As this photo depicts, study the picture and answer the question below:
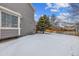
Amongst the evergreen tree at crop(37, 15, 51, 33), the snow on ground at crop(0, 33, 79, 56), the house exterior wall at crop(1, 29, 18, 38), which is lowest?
the snow on ground at crop(0, 33, 79, 56)

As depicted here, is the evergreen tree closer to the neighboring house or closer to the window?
the neighboring house

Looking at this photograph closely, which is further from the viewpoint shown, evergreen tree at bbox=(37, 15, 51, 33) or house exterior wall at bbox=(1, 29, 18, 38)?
evergreen tree at bbox=(37, 15, 51, 33)

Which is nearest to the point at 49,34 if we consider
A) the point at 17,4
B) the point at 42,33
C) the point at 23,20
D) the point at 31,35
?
the point at 42,33

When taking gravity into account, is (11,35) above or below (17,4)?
below

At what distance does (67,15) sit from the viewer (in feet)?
9.22

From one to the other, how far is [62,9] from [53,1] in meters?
0.21

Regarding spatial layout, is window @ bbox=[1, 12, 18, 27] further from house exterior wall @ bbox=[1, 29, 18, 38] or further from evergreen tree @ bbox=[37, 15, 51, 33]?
evergreen tree @ bbox=[37, 15, 51, 33]

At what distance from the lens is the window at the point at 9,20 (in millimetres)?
2523

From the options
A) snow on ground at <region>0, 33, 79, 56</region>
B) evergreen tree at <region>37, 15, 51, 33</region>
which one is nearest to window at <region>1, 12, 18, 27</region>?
snow on ground at <region>0, 33, 79, 56</region>

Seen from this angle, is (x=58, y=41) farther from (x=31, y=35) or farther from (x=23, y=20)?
(x=23, y=20)

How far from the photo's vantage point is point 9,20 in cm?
265

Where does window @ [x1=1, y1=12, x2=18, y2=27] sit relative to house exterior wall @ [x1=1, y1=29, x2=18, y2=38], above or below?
above

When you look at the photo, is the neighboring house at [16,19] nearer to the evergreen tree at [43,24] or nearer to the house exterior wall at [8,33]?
the house exterior wall at [8,33]

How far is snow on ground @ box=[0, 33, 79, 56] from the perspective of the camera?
2561 mm
